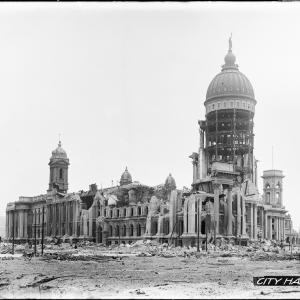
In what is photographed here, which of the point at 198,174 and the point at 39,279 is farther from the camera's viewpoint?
the point at 198,174

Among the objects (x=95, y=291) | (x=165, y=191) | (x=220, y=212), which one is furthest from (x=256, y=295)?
(x=165, y=191)

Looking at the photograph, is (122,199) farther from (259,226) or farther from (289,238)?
(289,238)

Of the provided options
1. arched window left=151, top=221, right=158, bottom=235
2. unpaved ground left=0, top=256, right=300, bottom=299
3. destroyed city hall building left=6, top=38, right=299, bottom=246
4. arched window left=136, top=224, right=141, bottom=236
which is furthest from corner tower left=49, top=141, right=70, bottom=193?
unpaved ground left=0, top=256, right=300, bottom=299

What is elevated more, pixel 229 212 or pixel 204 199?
pixel 204 199

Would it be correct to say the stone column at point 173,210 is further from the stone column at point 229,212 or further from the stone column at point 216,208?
the stone column at point 229,212

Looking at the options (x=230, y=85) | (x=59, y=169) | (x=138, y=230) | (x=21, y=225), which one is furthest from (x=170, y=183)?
(x=21, y=225)

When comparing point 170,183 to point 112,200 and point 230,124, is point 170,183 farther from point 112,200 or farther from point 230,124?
point 230,124
